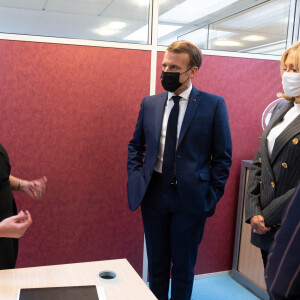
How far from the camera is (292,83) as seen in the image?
5.41ft

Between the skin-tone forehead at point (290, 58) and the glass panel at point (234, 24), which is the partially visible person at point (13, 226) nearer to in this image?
the skin-tone forehead at point (290, 58)

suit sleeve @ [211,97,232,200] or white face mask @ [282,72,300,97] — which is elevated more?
white face mask @ [282,72,300,97]

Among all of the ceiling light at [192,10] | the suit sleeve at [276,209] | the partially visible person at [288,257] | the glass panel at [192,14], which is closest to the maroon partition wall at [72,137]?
the glass panel at [192,14]

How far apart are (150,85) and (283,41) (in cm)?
122

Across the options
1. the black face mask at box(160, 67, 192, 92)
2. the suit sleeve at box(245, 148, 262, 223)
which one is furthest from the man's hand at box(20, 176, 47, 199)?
the suit sleeve at box(245, 148, 262, 223)

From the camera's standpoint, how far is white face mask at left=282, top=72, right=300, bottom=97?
1.63 m

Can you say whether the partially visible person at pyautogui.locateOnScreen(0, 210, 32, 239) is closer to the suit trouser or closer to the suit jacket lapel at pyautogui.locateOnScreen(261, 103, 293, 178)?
the suit trouser

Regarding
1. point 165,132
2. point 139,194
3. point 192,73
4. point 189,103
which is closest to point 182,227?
point 139,194

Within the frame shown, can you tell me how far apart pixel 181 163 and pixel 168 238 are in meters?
0.50

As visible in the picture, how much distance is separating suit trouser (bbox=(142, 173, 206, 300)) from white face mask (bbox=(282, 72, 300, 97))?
781 mm

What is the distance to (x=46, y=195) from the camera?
2.32m

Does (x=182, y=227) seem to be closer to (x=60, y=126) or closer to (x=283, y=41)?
(x=60, y=126)

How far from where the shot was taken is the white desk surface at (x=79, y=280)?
1142 millimetres

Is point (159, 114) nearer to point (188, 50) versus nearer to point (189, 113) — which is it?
point (189, 113)
